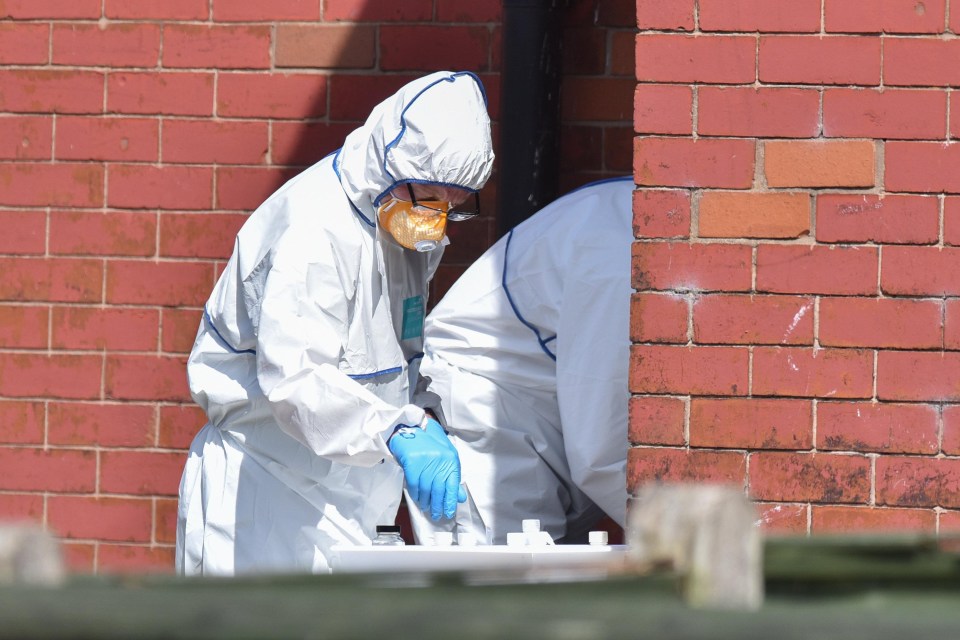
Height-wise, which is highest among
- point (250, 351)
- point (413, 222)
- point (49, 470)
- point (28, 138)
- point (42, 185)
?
point (28, 138)

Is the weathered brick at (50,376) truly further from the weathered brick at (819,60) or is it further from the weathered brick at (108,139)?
the weathered brick at (819,60)

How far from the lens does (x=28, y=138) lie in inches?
140

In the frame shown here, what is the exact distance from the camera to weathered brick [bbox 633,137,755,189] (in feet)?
7.63

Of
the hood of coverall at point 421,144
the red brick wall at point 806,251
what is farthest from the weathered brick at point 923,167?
the hood of coverall at point 421,144

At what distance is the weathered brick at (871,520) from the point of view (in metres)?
2.31

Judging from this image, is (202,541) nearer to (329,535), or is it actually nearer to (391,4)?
(329,535)

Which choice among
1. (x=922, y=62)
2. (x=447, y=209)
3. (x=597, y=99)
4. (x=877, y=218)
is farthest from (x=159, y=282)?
(x=922, y=62)

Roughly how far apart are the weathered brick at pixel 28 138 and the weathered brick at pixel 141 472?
891 millimetres

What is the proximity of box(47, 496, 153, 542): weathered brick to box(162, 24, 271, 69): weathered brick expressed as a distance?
4.22 ft

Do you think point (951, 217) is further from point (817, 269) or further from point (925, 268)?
point (817, 269)

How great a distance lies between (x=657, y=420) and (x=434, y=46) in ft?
5.03

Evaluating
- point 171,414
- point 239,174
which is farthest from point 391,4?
point 171,414

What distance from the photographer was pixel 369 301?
9.20 ft

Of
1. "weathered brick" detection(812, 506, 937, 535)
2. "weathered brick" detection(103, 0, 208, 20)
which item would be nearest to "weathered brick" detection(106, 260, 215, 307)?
"weathered brick" detection(103, 0, 208, 20)
